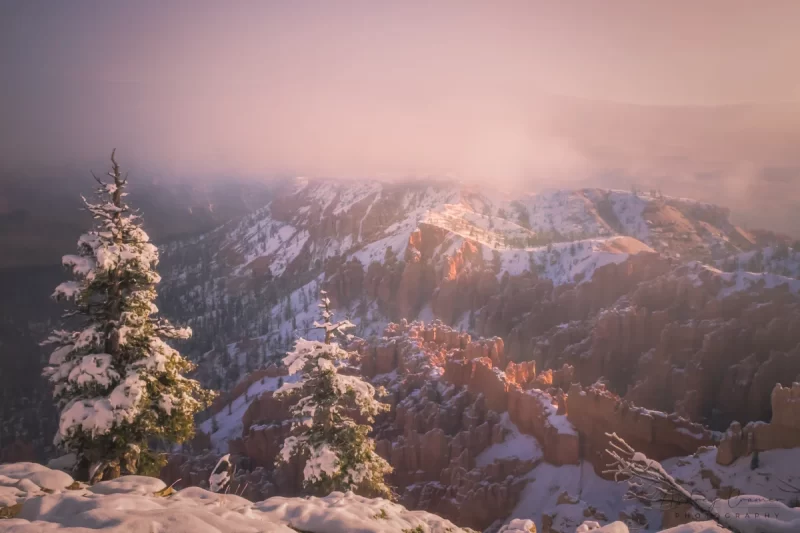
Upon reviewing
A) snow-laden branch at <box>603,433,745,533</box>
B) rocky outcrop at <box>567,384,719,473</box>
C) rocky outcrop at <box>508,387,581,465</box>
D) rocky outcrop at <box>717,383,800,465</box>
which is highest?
snow-laden branch at <box>603,433,745,533</box>

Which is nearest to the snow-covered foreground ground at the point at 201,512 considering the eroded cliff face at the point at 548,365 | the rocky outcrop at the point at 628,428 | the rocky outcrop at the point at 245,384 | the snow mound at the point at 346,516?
the snow mound at the point at 346,516

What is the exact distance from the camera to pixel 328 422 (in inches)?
553

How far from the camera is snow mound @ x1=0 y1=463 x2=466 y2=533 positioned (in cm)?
544

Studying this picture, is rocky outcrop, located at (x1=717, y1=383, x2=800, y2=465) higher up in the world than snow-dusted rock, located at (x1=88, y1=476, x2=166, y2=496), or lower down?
lower down

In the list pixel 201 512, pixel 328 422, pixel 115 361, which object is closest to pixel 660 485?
pixel 201 512

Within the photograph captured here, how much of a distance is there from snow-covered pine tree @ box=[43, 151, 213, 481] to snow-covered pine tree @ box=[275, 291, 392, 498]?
329 centimetres

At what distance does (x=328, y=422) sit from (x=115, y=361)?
6200mm

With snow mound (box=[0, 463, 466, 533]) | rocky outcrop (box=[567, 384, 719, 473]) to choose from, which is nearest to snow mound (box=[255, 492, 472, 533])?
snow mound (box=[0, 463, 466, 533])

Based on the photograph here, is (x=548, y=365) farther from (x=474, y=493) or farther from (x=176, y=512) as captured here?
(x=176, y=512)

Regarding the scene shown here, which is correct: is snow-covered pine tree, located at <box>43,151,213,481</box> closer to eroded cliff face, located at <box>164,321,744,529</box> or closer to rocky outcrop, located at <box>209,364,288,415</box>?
eroded cliff face, located at <box>164,321,744,529</box>

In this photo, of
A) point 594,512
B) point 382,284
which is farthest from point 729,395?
point 382,284

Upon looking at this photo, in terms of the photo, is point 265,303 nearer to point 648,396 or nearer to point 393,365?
point 393,365

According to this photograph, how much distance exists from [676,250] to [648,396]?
134 meters

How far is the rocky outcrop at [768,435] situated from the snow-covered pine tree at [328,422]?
82.4 feet
